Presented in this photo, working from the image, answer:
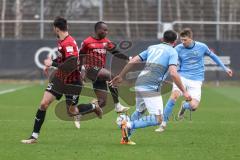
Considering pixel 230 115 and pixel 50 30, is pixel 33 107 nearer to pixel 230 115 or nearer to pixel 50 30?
pixel 230 115

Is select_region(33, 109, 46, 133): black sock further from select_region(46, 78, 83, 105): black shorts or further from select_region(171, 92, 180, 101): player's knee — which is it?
select_region(171, 92, 180, 101): player's knee

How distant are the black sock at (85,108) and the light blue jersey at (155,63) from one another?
1.72 meters

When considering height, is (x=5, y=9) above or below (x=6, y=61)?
above

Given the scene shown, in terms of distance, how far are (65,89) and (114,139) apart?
4.03 feet

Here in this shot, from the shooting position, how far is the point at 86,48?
15.8m

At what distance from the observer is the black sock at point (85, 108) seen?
1400 cm

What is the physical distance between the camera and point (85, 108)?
46.4ft

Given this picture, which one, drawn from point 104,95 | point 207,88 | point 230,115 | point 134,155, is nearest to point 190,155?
point 134,155

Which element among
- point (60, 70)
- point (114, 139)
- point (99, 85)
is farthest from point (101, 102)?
point (60, 70)

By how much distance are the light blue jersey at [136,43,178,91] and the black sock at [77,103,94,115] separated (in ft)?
5.65

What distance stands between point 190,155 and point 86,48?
5.35 metres

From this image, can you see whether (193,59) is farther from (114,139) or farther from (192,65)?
(114,139)

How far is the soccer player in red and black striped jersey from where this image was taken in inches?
619

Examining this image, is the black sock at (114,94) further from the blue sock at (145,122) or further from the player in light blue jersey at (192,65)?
the blue sock at (145,122)
